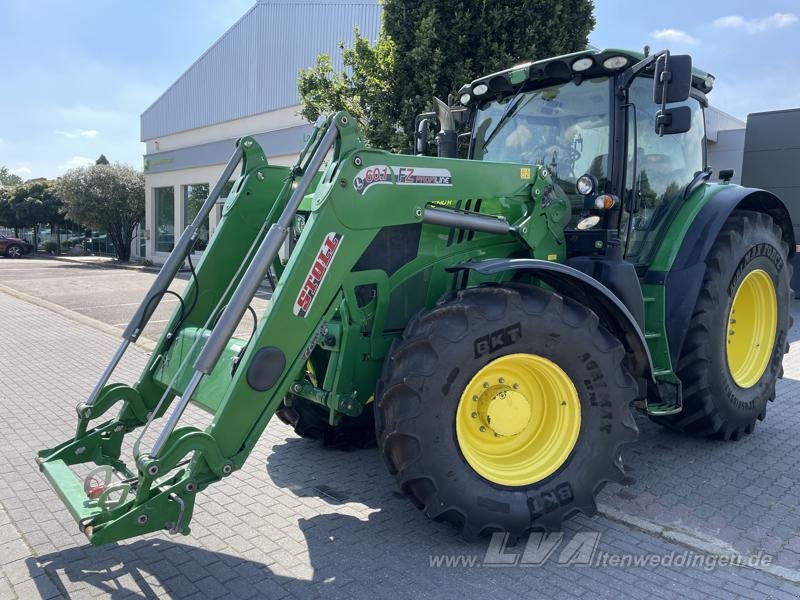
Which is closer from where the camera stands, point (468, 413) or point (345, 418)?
point (468, 413)

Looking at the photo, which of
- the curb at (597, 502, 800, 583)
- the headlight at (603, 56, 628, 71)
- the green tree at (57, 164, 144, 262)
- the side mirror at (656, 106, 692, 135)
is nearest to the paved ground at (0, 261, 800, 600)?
the curb at (597, 502, 800, 583)

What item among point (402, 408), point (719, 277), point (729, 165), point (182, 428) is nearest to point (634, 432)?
point (402, 408)

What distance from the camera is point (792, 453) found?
4648 mm

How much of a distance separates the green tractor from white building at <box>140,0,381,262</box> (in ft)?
44.8

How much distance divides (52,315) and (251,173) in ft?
32.0

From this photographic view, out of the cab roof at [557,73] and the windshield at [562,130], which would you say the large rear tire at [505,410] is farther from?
the cab roof at [557,73]

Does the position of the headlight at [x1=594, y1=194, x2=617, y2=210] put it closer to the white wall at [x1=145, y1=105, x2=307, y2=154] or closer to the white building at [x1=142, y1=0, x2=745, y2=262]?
the white building at [x1=142, y1=0, x2=745, y2=262]

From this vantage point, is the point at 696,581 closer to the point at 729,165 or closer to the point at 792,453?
the point at 792,453

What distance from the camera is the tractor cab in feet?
13.4

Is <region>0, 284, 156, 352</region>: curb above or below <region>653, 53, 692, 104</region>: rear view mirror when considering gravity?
below

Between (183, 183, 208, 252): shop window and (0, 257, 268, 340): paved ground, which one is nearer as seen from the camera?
(0, 257, 268, 340): paved ground

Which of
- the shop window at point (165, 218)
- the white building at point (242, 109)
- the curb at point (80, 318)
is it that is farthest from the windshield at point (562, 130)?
the shop window at point (165, 218)

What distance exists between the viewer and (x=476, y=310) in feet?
10.0

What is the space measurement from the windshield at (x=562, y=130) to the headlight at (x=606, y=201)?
136 mm
